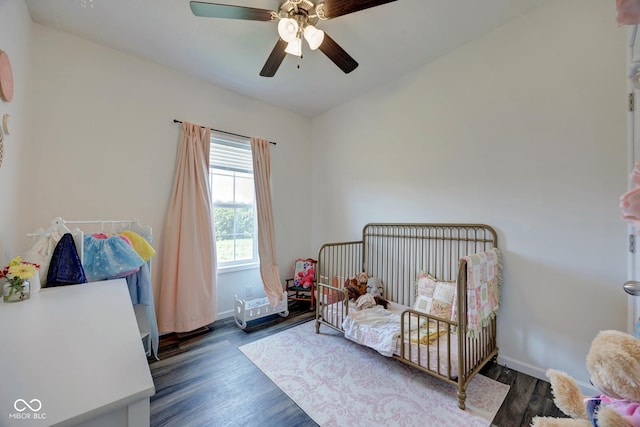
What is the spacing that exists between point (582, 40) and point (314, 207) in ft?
9.87

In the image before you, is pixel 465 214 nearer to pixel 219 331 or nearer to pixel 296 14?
pixel 296 14

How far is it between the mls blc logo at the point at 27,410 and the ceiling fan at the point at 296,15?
1827mm

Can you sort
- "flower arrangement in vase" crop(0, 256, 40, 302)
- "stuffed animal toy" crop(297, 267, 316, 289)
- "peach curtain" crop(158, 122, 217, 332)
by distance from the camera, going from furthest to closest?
"stuffed animal toy" crop(297, 267, 316, 289) < "peach curtain" crop(158, 122, 217, 332) < "flower arrangement in vase" crop(0, 256, 40, 302)

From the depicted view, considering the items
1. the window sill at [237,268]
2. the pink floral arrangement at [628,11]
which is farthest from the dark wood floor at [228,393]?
the pink floral arrangement at [628,11]

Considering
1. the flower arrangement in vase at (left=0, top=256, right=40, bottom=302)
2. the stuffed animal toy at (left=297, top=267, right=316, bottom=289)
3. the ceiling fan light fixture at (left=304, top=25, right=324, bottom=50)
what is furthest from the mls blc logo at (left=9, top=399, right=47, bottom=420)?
the stuffed animal toy at (left=297, top=267, right=316, bottom=289)

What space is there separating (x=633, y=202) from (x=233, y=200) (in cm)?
309

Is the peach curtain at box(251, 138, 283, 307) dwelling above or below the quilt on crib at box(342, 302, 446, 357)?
above

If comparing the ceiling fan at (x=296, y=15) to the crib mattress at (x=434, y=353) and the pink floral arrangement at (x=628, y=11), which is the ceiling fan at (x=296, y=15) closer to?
the pink floral arrangement at (x=628, y=11)

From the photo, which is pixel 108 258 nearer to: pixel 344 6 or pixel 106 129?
pixel 106 129

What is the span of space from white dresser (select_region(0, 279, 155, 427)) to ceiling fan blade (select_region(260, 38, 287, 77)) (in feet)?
6.04

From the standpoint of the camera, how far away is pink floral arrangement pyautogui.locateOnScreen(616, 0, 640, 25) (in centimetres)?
52

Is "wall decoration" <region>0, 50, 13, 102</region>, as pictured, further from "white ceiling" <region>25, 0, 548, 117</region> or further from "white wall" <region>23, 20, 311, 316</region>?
"white ceiling" <region>25, 0, 548, 117</region>

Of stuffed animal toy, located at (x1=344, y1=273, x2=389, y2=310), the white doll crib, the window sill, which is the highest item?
the window sill

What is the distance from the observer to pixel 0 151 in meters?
1.34
